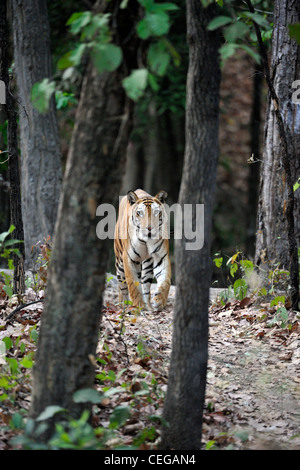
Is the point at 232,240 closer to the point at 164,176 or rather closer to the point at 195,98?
the point at 164,176

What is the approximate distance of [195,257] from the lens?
3.57 m

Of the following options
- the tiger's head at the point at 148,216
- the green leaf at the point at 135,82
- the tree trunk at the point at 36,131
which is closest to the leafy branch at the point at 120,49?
the green leaf at the point at 135,82

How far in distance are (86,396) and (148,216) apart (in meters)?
4.62

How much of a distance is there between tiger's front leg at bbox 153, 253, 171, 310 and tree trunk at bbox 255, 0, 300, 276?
132cm

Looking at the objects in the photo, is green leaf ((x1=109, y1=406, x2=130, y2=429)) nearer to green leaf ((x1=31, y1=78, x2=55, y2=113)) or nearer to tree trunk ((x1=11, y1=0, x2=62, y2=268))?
green leaf ((x1=31, y1=78, x2=55, y2=113))

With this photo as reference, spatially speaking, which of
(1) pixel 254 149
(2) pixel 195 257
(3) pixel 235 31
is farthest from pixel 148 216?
(1) pixel 254 149

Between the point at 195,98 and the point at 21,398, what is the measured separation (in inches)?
92.3

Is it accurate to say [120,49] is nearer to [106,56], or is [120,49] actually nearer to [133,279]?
[106,56]

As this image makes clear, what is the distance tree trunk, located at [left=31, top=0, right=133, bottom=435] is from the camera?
11.0 ft

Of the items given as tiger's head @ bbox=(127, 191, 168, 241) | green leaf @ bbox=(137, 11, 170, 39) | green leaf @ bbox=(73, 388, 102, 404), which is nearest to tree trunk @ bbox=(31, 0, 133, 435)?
green leaf @ bbox=(73, 388, 102, 404)

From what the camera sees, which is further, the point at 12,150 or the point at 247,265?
the point at 247,265

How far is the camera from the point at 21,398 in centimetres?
418

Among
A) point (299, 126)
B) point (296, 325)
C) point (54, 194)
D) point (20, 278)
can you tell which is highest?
point (299, 126)
